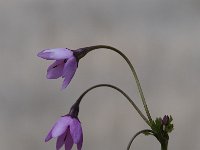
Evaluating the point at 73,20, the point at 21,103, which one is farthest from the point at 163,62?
the point at 21,103

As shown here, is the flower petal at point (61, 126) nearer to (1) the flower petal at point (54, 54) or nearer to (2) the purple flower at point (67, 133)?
(2) the purple flower at point (67, 133)

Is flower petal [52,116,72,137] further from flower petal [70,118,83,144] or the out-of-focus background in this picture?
the out-of-focus background

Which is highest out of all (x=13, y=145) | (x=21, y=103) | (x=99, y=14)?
(x=99, y=14)

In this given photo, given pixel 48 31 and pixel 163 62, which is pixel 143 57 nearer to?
pixel 163 62

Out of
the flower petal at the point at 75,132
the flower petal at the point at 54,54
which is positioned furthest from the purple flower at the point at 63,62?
the flower petal at the point at 75,132

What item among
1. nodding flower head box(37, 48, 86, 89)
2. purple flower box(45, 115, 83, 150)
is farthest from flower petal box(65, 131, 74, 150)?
nodding flower head box(37, 48, 86, 89)

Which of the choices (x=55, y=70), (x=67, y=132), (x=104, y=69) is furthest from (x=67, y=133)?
(x=104, y=69)
